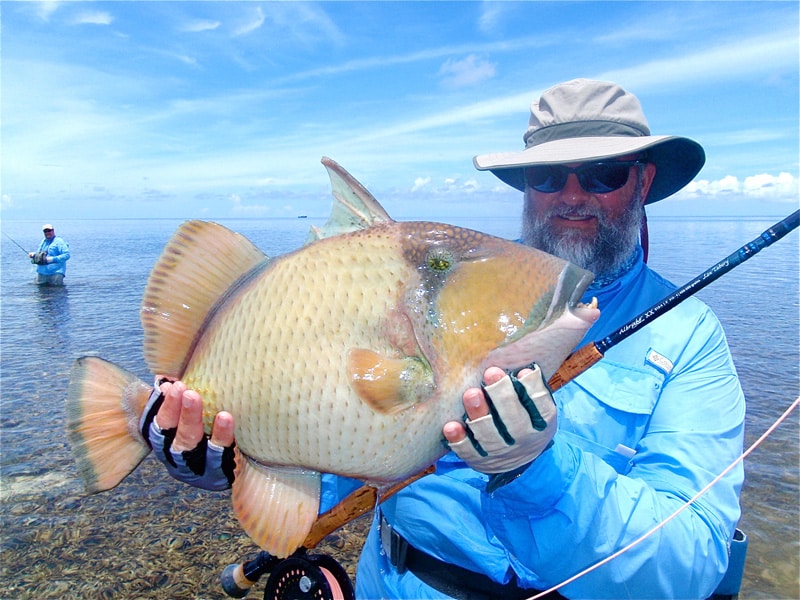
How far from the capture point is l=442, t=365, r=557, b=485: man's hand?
1719mm

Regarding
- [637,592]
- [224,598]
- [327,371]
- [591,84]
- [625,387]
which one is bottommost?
[224,598]

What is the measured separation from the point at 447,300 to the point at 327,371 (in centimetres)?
47

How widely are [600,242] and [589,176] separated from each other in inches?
13.9

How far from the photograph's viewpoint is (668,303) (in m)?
2.02

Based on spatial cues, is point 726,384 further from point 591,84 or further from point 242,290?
point 242,290

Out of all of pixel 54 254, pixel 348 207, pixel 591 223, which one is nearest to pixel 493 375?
pixel 348 207

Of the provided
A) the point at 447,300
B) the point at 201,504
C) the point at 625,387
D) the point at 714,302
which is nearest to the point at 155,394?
the point at 447,300

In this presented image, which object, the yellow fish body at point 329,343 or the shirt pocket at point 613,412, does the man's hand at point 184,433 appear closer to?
the yellow fish body at point 329,343

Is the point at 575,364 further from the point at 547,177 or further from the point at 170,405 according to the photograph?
the point at 170,405

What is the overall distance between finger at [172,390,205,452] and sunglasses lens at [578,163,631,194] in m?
2.15

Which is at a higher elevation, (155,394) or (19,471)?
Result: (155,394)

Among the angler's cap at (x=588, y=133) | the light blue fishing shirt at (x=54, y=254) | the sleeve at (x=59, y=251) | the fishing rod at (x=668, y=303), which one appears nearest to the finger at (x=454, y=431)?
the fishing rod at (x=668, y=303)

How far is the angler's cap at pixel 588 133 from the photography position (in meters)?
2.72

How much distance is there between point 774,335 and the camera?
13633mm
